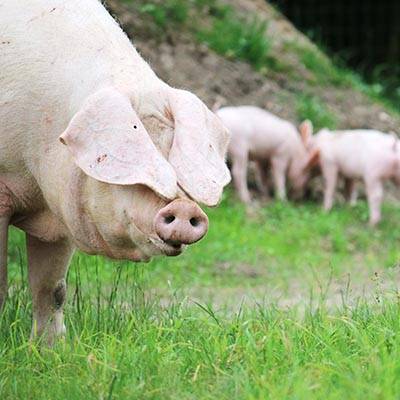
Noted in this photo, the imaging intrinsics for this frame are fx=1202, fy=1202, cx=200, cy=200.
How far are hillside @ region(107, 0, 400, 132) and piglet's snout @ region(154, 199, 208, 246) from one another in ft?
23.4

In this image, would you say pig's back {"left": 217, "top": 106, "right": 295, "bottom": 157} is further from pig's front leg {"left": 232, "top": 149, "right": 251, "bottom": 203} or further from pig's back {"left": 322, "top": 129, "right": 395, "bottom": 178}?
pig's back {"left": 322, "top": 129, "right": 395, "bottom": 178}

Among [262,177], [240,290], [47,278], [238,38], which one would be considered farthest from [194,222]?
[238,38]

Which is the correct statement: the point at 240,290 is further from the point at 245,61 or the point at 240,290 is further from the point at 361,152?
the point at 245,61

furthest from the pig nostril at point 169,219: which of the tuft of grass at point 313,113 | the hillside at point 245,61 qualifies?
the tuft of grass at point 313,113

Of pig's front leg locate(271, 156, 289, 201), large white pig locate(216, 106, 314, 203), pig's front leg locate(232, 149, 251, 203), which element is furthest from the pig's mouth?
pig's front leg locate(271, 156, 289, 201)

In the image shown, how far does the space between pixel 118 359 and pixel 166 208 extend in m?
0.50

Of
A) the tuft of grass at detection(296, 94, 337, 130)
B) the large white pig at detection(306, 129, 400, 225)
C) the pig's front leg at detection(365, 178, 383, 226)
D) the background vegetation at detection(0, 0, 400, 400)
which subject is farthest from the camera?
the tuft of grass at detection(296, 94, 337, 130)

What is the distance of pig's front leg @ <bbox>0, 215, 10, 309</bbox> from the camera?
4.27m

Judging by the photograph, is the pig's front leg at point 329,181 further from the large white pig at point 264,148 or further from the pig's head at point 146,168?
the pig's head at point 146,168

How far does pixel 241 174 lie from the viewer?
408 inches

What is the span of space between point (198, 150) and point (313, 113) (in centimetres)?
821

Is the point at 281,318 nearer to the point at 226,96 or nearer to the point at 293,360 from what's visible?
the point at 293,360

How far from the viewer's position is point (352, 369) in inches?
133

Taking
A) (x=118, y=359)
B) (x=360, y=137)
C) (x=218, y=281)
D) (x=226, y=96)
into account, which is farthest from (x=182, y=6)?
(x=118, y=359)
